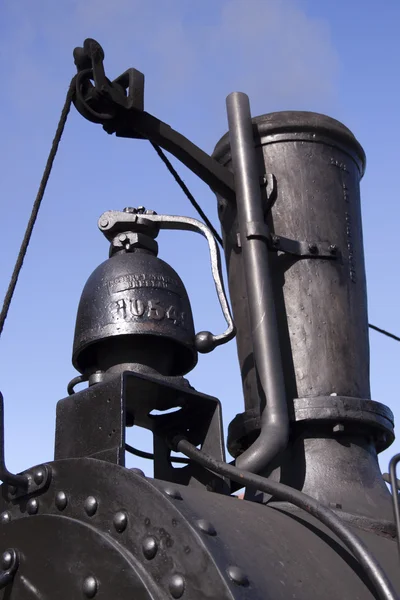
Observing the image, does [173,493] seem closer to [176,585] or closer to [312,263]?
[176,585]

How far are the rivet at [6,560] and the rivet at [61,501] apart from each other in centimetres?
15

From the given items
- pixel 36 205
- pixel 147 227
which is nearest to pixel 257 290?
pixel 147 227

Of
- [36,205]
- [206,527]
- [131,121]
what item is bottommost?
[206,527]

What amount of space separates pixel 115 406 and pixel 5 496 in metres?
0.32

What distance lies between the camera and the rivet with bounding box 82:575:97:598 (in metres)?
1.77

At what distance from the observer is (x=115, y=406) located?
211cm

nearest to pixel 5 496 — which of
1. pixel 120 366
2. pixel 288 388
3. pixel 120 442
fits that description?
pixel 120 442

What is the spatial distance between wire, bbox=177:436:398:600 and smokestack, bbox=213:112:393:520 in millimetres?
340

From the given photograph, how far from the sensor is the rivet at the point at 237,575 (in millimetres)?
1620

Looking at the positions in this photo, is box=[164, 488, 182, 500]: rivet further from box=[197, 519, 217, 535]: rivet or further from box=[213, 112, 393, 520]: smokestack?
box=[213, 112, 393, 520]: smokestack

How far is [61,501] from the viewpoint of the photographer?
6.39 ft

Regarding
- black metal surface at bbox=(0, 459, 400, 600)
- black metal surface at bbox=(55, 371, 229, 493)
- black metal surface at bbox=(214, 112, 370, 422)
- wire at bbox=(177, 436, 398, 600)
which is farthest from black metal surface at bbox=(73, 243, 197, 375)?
black metal surface at bbox=(0, 459, 400, 600)

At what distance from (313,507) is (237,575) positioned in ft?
1.14

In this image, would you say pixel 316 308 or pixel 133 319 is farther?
pixel 316 308
